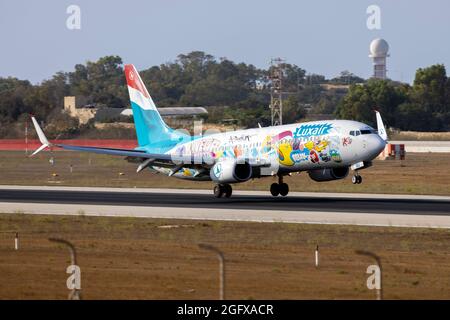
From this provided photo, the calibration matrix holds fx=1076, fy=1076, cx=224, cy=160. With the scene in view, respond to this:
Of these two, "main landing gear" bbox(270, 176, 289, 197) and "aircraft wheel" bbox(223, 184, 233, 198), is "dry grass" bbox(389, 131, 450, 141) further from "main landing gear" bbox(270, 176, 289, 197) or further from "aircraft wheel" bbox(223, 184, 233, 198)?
"aircraft wheel" bbox(223, 184, 233, 198)

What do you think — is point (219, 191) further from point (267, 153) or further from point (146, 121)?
point (146, 121)

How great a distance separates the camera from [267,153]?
188 ft

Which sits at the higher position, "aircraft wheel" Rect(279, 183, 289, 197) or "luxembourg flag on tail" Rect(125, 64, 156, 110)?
"luxembourg flag on tail" Rect(125, 64, 156, 110)

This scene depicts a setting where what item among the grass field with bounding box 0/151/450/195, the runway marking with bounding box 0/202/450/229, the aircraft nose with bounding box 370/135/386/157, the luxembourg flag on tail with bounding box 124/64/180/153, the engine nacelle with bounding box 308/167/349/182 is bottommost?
the runway marking with bounding box 0/202/450/229

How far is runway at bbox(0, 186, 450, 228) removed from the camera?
47688mm

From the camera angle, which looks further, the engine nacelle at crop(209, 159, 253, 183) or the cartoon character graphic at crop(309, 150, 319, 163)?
the engine nacelle at crop(209, 159, 253, 183)

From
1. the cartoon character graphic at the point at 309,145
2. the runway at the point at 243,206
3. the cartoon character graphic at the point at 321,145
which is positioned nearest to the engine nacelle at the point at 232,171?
the runway at the point at 243,206

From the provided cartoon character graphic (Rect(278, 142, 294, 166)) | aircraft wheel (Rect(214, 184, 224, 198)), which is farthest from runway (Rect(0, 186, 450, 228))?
cartoon character graphic (Rect(278, 142, 294, 166))

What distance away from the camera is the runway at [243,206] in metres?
47.7

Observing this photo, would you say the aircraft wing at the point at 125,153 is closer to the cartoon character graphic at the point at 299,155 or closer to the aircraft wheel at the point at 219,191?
the aircraft wheel at the point at 219,191

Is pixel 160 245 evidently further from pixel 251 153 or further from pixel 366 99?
pixel 366 99

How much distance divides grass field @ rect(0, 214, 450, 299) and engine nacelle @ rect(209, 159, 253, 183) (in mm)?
10407

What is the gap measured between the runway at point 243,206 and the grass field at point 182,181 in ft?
20.5

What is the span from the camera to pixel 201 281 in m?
28.6
